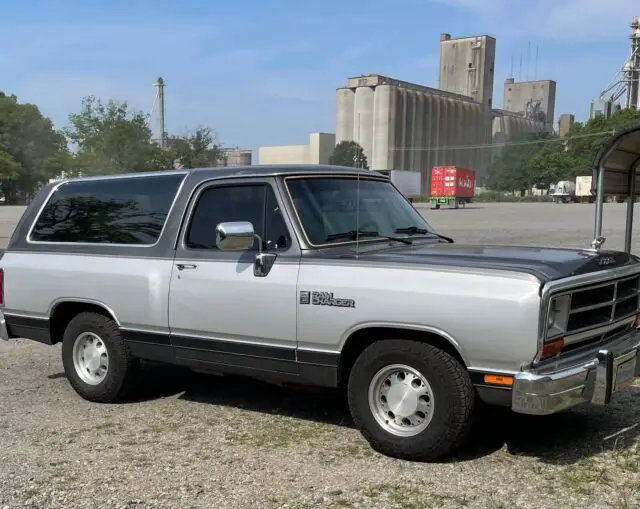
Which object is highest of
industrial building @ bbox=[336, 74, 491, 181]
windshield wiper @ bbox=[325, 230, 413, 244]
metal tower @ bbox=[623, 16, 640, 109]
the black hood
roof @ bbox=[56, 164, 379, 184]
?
metal tower @ bbox=[623, 16, 640, 109]

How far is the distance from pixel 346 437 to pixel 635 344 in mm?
2035

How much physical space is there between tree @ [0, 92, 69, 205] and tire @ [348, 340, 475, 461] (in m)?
71.2

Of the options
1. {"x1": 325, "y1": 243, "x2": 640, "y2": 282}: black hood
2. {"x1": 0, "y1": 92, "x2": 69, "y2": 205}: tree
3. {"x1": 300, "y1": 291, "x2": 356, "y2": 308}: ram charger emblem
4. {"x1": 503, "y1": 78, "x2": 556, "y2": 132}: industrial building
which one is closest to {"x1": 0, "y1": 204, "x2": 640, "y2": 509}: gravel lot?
{"x1": 300, "y1": 291, "x2": 356, "y2": 308}: ram charger emblem

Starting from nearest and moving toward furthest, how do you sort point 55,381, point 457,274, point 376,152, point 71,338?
point 457,274
point 71,338
point 55,381
point 376,152

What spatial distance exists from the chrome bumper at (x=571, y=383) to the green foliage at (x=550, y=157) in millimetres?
77599

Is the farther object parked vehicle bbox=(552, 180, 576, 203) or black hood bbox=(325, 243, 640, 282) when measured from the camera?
parked vehicle bbox=(552, 180, 576, 203)

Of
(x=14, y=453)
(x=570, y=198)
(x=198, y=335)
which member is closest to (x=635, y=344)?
(x=198, y=335)

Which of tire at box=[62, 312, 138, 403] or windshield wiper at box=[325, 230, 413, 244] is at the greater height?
windshield wiper at box=[325, 230, 413, 244]

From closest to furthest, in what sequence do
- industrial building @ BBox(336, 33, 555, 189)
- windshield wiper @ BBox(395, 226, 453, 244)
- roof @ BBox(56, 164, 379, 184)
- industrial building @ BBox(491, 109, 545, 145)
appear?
1. roof @ BBox(56, 164, 379, 184)
2. windshield wiper @ BBox(395, 226, 453, 244)
3. industrial building @ BBox(336, 33, 555, 189)
4. industrial building @ BBox(491, 109, 545, 145)

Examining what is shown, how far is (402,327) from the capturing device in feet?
13.5

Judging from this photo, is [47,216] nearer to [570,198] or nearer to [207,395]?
[207,395]

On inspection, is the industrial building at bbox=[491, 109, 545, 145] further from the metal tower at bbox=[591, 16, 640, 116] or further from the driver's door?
the driver's door

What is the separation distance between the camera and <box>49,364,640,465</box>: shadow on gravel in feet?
14.9

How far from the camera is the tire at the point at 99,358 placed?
5.54 meters
